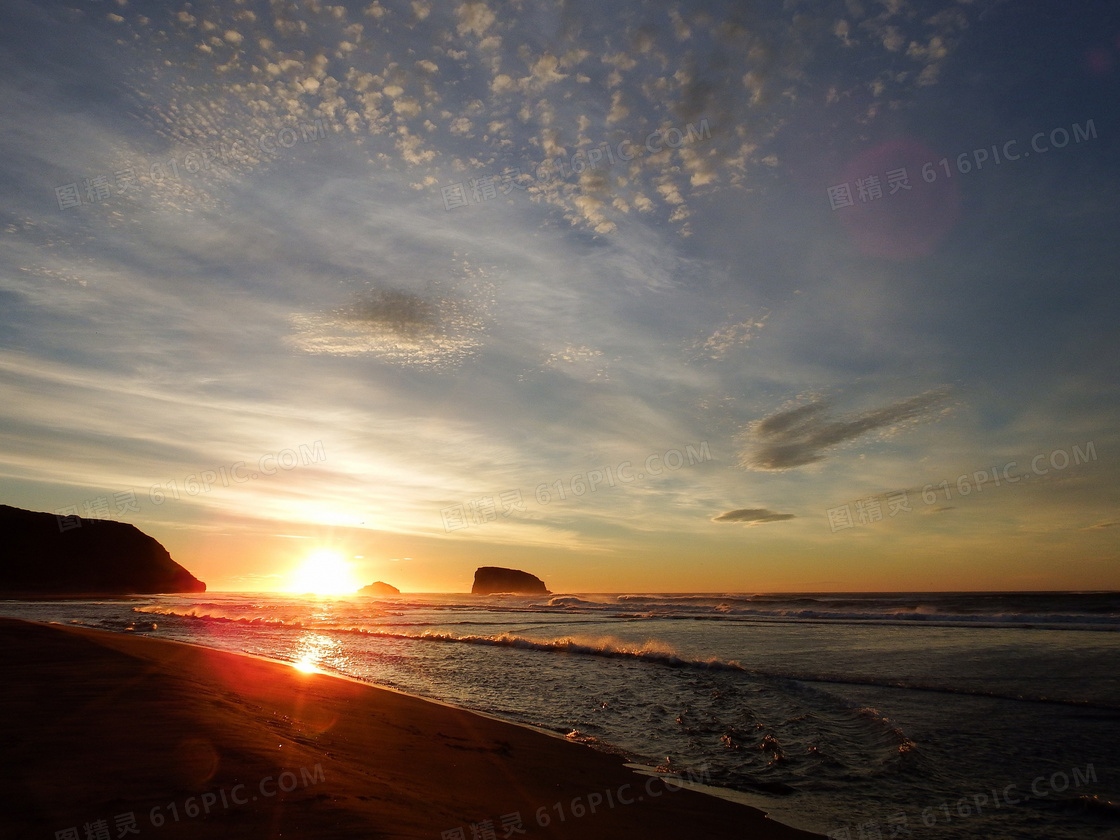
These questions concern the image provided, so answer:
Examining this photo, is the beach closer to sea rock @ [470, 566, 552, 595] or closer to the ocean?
the ocean

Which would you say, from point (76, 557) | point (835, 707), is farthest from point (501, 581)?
point (835, 707)

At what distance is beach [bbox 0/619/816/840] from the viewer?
461cm

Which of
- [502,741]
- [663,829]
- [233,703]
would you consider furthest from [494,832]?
[233,703]

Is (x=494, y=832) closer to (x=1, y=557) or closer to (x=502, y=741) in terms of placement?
(x=502, y=741)

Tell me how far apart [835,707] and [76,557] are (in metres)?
144

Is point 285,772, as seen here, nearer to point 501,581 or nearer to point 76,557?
point 76,557

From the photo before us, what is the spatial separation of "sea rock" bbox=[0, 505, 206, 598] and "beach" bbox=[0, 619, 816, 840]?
11151 cm

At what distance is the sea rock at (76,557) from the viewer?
328ft

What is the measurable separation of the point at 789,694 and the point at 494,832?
37.4 ft

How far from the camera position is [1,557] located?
9881 centimetres

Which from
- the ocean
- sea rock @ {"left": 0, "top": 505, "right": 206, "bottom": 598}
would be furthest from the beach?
sea rock @ {"left": 0, "top": 505, "right": 206, "bottom": 598}

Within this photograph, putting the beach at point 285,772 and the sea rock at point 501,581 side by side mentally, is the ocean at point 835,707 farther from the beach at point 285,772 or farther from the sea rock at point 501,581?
the sea rock at point 501,581

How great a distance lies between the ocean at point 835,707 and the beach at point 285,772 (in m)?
1.40

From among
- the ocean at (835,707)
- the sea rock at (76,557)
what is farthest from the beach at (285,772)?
the sea rock at (76,557)
